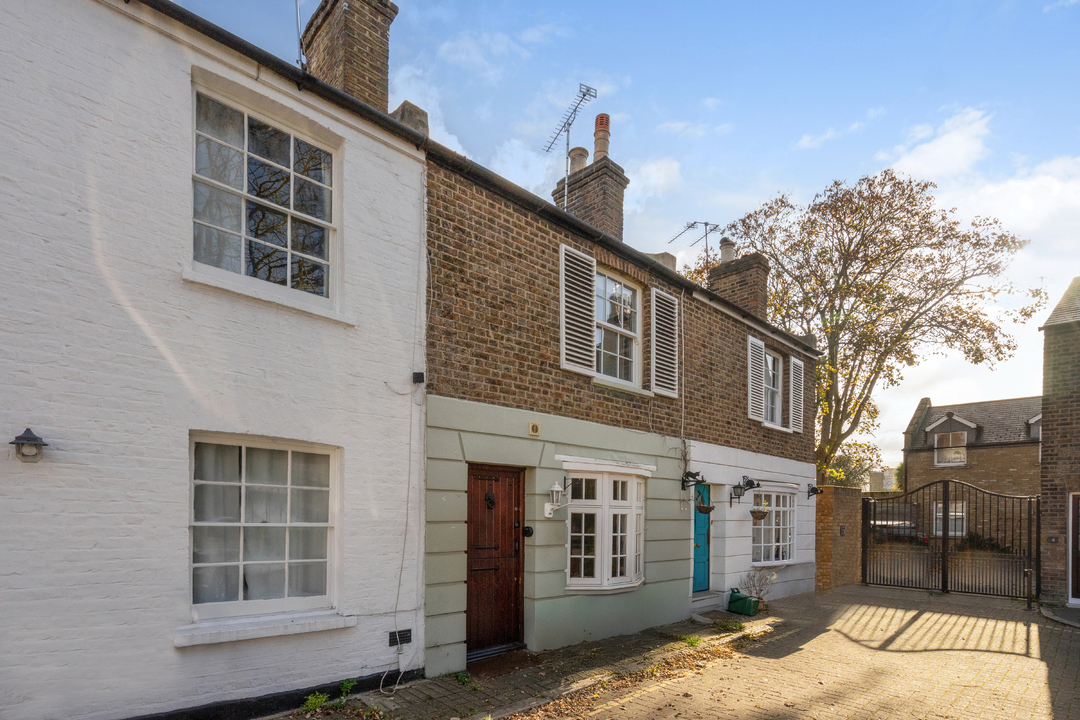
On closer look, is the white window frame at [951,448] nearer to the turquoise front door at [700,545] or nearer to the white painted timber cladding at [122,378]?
the turquoise front door at [700,545]

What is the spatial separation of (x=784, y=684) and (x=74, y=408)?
25.2 ft

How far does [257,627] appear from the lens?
549 cm

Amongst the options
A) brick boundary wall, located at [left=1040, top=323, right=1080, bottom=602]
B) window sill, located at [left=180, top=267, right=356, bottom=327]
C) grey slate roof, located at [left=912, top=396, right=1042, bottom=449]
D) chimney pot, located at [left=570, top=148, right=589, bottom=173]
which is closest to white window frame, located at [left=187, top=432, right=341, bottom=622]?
window sill, located at [left=180, top=267, right=356, bottom=327]

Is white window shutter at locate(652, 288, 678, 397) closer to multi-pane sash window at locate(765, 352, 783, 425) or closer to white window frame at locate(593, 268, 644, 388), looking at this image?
white window frame at locate(593, 268, 644, 388)

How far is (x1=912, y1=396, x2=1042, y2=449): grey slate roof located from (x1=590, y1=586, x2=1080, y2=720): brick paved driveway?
20677mm

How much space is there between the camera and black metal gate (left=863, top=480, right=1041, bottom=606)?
15086mm

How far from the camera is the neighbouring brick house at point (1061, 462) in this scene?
1367cm

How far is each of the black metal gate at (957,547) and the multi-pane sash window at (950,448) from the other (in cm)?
208

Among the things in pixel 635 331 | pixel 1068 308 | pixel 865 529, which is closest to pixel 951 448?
pixel 865 529

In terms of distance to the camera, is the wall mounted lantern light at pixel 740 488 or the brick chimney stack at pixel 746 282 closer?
the wall mounted lantern light at pixel 740 488

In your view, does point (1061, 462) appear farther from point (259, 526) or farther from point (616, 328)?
point (259, 526)

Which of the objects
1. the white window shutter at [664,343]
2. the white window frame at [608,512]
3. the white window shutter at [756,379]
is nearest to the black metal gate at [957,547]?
the white window shutter at [756,379]

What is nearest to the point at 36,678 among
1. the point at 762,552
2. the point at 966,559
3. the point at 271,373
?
the point at 271,373

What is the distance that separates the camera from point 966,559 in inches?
965
